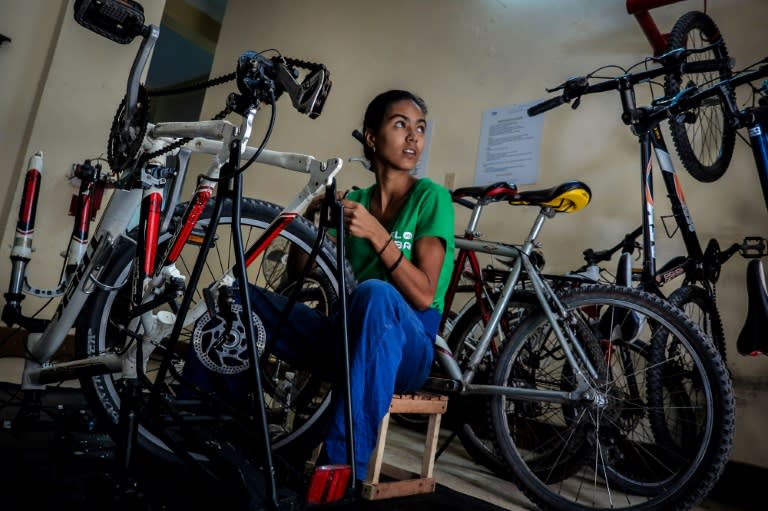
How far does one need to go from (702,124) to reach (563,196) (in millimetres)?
944

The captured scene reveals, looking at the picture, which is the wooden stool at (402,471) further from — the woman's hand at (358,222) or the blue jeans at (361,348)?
the woman's hand at (358,222)

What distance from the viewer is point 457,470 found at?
5.99 ft

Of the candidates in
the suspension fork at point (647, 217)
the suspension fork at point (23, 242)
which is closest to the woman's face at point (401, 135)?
the suspension fork at point (647, 217)

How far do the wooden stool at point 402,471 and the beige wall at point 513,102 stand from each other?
1.17 metres

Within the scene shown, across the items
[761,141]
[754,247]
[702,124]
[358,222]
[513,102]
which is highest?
[513,102]

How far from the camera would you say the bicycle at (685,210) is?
5.21ft

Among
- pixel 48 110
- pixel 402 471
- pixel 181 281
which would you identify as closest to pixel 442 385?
pixel 402 471

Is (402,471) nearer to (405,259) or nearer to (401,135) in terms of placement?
(405,259)

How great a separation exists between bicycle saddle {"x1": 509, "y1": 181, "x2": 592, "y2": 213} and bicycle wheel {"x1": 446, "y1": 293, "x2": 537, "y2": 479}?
305 mm

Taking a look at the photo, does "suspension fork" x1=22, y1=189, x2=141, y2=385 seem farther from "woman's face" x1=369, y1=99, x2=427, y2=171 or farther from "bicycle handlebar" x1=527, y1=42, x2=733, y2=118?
"bicycle handlebar" x1=527, y1=42, x2=733, y2=118

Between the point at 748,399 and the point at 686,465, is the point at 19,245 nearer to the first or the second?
the point at 686,465

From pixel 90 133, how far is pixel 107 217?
4.90ft

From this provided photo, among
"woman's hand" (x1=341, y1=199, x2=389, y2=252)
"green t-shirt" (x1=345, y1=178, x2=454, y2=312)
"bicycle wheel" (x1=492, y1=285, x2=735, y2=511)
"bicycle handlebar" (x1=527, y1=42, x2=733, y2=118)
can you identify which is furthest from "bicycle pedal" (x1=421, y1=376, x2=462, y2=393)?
"bicycle handlebar" (x1=527, y1=42, x2=733, y2=118)

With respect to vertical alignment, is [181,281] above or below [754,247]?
below
